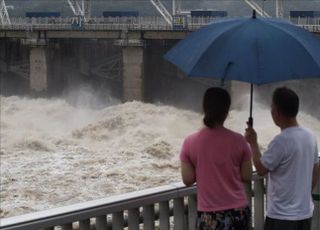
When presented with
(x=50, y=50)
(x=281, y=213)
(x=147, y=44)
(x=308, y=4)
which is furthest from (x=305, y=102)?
(x=308, y=4)

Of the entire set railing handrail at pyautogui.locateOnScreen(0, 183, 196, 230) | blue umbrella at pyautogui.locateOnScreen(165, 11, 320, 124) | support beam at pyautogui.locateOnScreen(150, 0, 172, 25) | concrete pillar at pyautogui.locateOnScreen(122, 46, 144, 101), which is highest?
support beam at pyautogui.locateOnScreen(150, 0, 172, 25)

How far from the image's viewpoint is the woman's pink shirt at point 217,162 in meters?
3.15

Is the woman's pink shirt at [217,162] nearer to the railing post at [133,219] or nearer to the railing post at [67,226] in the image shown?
the railing post at [133,219]

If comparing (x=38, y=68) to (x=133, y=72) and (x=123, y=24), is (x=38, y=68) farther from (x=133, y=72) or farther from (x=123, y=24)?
(x=133, y=72)

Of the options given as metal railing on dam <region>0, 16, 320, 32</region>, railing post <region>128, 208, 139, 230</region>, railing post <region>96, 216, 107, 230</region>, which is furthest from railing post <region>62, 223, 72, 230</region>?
metal railing on dam <region>0, 16, 320, 32</region>

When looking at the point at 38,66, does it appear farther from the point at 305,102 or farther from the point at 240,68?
the point at 240,68

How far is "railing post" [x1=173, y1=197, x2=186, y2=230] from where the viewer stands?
3.79 metres

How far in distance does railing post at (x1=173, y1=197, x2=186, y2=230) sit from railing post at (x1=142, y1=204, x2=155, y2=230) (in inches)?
7.6

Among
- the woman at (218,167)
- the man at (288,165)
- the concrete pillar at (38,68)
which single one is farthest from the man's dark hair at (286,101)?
the concrete pillar at (38,68)

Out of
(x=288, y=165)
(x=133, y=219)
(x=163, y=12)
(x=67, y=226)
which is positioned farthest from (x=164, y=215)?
(x=163, y=12)

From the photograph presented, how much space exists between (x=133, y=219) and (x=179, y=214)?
37 centimetres

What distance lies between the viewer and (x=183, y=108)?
29.8m

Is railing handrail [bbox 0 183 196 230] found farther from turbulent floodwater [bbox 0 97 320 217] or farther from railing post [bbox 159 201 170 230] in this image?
turbulent floodwater [bbox 0 97 320 217]

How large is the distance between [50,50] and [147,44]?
5.84 m
